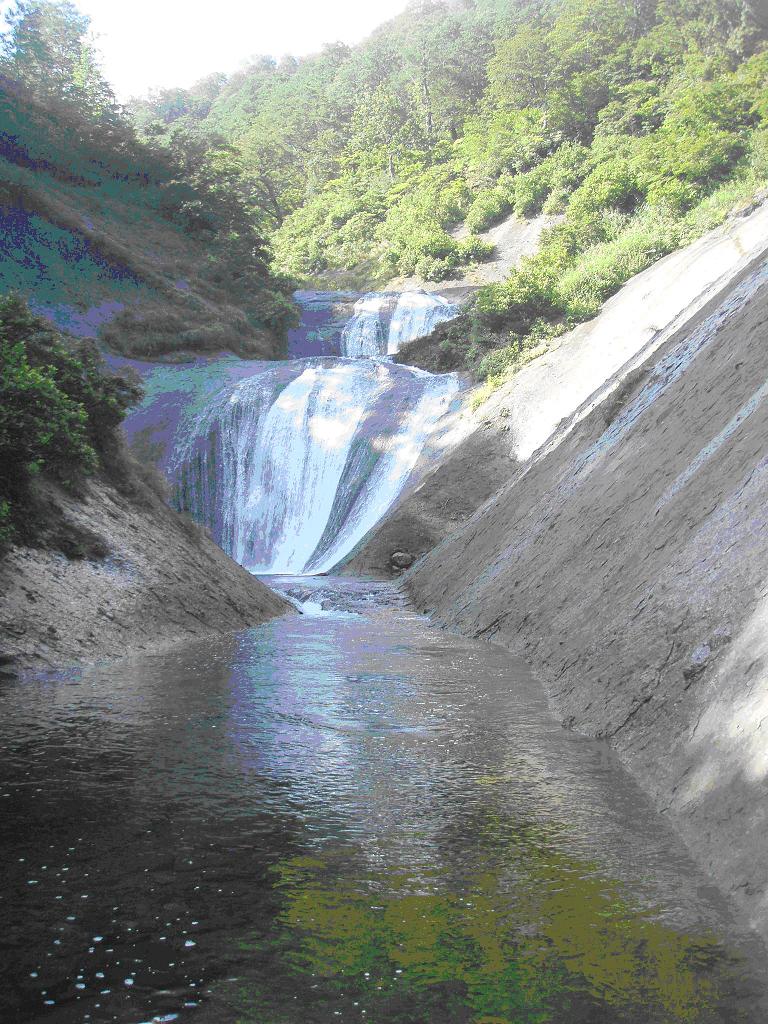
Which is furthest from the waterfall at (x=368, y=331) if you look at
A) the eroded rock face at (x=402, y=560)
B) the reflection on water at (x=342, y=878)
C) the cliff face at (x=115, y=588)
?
the reflection on water at (x=342, y=878)

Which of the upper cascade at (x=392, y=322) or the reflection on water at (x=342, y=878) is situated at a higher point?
the upper cascade at (x=392, y=322)

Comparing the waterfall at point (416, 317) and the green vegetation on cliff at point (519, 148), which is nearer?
the green vegetation on cliff at point (519, 148)

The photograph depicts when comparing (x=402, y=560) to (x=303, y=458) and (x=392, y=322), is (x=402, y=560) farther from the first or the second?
(x=392, y=322)

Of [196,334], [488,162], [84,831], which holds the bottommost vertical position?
[84,831]

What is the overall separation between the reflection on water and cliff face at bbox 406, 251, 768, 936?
0.34 m

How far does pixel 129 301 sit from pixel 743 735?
Result: 40.6 m

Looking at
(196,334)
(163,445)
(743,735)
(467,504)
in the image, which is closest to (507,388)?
(467,504)

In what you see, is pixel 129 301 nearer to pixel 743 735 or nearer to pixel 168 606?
pixel 168 606

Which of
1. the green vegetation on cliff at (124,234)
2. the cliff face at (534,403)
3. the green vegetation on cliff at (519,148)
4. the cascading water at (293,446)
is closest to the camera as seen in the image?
the cliff face at (534,403)

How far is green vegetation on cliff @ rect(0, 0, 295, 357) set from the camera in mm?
39750

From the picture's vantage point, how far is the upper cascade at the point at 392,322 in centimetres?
4166

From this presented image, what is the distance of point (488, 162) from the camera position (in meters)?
62.2

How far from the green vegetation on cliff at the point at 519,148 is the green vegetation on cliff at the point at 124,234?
4776mm

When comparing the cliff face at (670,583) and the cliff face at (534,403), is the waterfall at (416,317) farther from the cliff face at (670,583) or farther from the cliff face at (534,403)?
the cliff face at (670,583)
